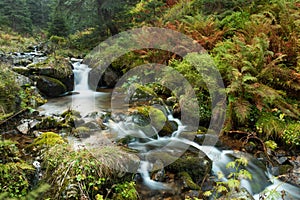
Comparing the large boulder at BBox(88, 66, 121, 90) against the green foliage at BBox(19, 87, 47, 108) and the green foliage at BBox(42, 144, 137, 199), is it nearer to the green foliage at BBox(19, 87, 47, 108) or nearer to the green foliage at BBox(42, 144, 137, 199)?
the green foliage at BBox(19, 87, 47, 108)

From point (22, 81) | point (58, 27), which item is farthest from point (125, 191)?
point (58, 27)

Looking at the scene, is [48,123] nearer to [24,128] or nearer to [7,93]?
[24,128]

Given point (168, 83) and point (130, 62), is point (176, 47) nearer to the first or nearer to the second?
point (168, 83)

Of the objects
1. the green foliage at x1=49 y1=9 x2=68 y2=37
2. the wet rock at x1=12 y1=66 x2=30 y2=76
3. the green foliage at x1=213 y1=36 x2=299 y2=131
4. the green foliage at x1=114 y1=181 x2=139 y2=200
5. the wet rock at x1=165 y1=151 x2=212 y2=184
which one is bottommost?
the green foliage at x1=114 y1=181 x2=139 y2=200

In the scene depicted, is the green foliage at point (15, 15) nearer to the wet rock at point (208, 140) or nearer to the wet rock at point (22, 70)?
the wet rock at point (22, 70)

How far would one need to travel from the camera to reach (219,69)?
6.36 m

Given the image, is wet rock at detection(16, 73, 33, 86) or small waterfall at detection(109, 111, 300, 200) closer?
small waterfall at detection(109, 111, 300, 200)

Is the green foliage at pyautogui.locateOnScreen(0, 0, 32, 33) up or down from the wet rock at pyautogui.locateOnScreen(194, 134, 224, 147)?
up

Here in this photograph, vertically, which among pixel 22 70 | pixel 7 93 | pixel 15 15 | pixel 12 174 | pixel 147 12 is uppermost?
pixel 15 15

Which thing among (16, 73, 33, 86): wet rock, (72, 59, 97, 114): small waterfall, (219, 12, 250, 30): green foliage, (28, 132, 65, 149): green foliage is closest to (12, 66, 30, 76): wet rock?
(16, 73, 33, 86): wet rock

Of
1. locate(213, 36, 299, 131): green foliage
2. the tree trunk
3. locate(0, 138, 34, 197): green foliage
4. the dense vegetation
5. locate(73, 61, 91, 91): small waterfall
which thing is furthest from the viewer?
the tree trunk

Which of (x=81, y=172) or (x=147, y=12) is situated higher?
(x=147, y=12)

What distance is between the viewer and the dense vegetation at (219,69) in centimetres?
347

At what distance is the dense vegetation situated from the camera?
11.4 feet
